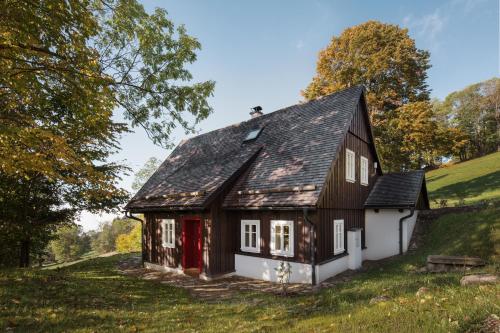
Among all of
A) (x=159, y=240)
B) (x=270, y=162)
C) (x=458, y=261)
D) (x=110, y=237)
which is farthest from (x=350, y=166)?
(x=110, y=237)

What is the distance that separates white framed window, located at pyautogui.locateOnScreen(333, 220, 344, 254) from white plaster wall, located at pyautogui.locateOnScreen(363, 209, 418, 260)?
3.18 m

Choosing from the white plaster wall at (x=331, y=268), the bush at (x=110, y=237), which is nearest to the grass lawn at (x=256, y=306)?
the white plaster wall at (x=331, y=268)

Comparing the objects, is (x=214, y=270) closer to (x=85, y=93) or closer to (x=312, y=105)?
(x=85, y=93)

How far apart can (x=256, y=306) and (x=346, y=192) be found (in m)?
7.31

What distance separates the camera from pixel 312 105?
608 inches

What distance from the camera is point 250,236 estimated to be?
12.4m

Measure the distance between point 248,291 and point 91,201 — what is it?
13.4 meters

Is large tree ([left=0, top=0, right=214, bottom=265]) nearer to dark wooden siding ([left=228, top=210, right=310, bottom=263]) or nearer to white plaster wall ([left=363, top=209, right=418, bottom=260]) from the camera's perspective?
dark wooden siding ([left=228, top=210, right=310, bottom=263])

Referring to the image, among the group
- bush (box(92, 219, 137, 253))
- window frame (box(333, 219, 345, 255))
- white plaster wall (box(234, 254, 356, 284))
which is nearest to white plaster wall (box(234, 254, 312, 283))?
white plaster wall (box(234, 254, 356, 284))

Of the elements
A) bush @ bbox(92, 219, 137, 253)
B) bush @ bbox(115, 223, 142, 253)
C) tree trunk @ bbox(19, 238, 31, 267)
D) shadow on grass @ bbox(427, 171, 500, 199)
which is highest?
shadow on grass @ bbox(427, 171, 500, 199)

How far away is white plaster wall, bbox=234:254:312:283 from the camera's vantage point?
10688 mm

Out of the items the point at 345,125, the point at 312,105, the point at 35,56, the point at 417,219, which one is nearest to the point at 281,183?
the point at 345,125

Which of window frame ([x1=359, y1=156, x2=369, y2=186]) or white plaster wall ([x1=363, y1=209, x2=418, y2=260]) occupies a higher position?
window frame ([x1=359, y1=156, x2=369, y2=186])

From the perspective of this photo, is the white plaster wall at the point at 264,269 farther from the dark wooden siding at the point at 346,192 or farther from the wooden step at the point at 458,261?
the wooden step at the point at 458,261
